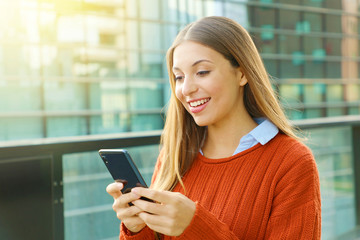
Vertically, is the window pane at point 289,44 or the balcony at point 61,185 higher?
the window pane at point 289,44

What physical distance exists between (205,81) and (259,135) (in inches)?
12.3

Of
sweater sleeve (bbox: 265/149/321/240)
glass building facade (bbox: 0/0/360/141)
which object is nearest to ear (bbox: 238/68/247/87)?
sweater sleeve (bbox: 265/149/321/240)

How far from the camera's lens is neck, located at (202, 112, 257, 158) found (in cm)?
176

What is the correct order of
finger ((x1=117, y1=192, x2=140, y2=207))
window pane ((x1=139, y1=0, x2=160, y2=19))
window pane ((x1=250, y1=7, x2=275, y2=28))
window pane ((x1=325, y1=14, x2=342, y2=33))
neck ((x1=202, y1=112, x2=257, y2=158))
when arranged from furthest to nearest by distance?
window pane ((x1=325, y1=14, x2=342, y2=33)) < window pane ((x1=250, y1=7, x2=275, y2=28)) < window pane ((x1=139, y1=0, x2=160, y2=19)) < neck ((x1=202, y1=112, x2=257, y2=158)) < finger ((x1=117, y1=192, x2=140, y2=207))

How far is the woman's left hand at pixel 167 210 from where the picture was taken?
4.21 feet

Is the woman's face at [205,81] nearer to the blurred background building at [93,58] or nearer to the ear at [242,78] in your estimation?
the ear at [242,78]

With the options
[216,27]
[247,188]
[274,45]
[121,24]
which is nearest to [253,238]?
[247,188]

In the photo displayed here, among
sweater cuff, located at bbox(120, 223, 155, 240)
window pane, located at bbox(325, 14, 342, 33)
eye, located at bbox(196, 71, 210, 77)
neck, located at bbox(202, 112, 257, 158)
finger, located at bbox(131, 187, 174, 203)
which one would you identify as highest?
window pane, located at bbox(325, 14, 342, 33)

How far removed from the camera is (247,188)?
1.59 metres

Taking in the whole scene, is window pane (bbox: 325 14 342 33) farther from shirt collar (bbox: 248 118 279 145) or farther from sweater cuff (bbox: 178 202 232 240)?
sweater cuff (bbox: 178 202 232 240)

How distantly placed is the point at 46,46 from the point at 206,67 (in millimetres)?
15022

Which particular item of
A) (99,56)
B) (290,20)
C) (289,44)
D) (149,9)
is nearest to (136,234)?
(99,56)

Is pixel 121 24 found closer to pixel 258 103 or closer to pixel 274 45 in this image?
pixel 274 45

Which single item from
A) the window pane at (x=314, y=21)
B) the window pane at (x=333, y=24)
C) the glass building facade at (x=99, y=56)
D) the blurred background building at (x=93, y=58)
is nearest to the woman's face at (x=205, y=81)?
the blurred background building at (x=93, y=58)
